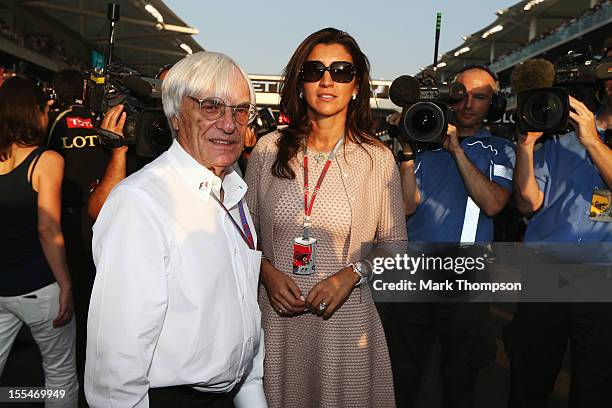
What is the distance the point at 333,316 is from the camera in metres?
2.39

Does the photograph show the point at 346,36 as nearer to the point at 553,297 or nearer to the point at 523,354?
the point at 553,297

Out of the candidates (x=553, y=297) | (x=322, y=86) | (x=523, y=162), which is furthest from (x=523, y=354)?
(x=322, y=86)

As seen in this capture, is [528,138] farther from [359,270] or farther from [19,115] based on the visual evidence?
[19,115]

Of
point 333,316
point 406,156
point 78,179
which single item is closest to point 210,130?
point 333,316

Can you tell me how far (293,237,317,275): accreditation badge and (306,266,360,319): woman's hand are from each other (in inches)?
3.4

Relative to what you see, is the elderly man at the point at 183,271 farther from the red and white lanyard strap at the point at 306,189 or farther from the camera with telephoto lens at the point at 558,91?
the camera with telephoto lens at the point at 558,91

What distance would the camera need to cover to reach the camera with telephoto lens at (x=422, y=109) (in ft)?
9.25

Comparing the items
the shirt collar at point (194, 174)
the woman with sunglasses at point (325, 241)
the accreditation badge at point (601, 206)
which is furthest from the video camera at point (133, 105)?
the accreditation badge at point (601, 206)

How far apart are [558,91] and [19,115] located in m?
2.58

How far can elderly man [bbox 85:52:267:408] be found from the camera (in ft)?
4.54

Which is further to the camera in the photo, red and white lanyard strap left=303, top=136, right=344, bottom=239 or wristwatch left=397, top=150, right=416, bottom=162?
wristwatch left=397, top=150, right=416, bottom=162

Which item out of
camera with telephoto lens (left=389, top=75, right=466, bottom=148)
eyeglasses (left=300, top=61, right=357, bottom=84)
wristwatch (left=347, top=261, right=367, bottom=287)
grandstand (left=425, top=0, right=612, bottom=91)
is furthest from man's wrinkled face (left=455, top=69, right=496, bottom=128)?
grandstand (left=425, top=0, right=612, bottom=91)

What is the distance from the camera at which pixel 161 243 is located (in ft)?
4.67

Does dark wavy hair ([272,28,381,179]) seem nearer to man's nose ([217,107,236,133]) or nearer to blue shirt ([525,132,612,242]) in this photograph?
man's nose ([217,107,236,133])
